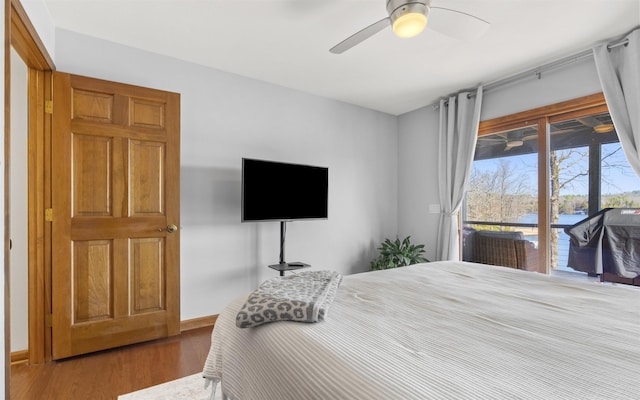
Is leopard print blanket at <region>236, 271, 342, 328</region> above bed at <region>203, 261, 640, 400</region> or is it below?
above

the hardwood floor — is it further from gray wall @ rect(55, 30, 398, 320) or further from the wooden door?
gray wall @ rect(55, 30, 398, 320)

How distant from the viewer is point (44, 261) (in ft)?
7.14

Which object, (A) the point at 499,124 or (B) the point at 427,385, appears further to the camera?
(A) the point at 499,124

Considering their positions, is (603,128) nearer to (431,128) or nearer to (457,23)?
(431,128)

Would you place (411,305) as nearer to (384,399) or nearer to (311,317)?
(311,317)

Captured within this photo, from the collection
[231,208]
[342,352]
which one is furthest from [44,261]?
[342,352]

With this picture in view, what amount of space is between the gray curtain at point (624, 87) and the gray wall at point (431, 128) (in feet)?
0.43

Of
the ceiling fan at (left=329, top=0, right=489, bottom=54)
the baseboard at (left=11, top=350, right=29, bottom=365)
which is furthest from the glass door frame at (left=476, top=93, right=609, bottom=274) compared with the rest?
the baseboard at (left=11, top=350, right=29, bottom=365)

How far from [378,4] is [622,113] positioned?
2108mm

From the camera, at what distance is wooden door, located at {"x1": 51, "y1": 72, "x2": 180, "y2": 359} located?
2.21 meters

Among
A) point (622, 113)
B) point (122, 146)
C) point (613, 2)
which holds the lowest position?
point (122, 146)

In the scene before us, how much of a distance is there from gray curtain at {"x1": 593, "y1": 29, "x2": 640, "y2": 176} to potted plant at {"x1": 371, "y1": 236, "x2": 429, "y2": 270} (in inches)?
83.6

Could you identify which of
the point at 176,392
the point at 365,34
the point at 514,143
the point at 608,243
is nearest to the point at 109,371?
the point at 176,392

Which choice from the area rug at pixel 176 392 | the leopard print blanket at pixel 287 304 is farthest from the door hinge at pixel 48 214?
the leopard print blanket at pixel 287 304
